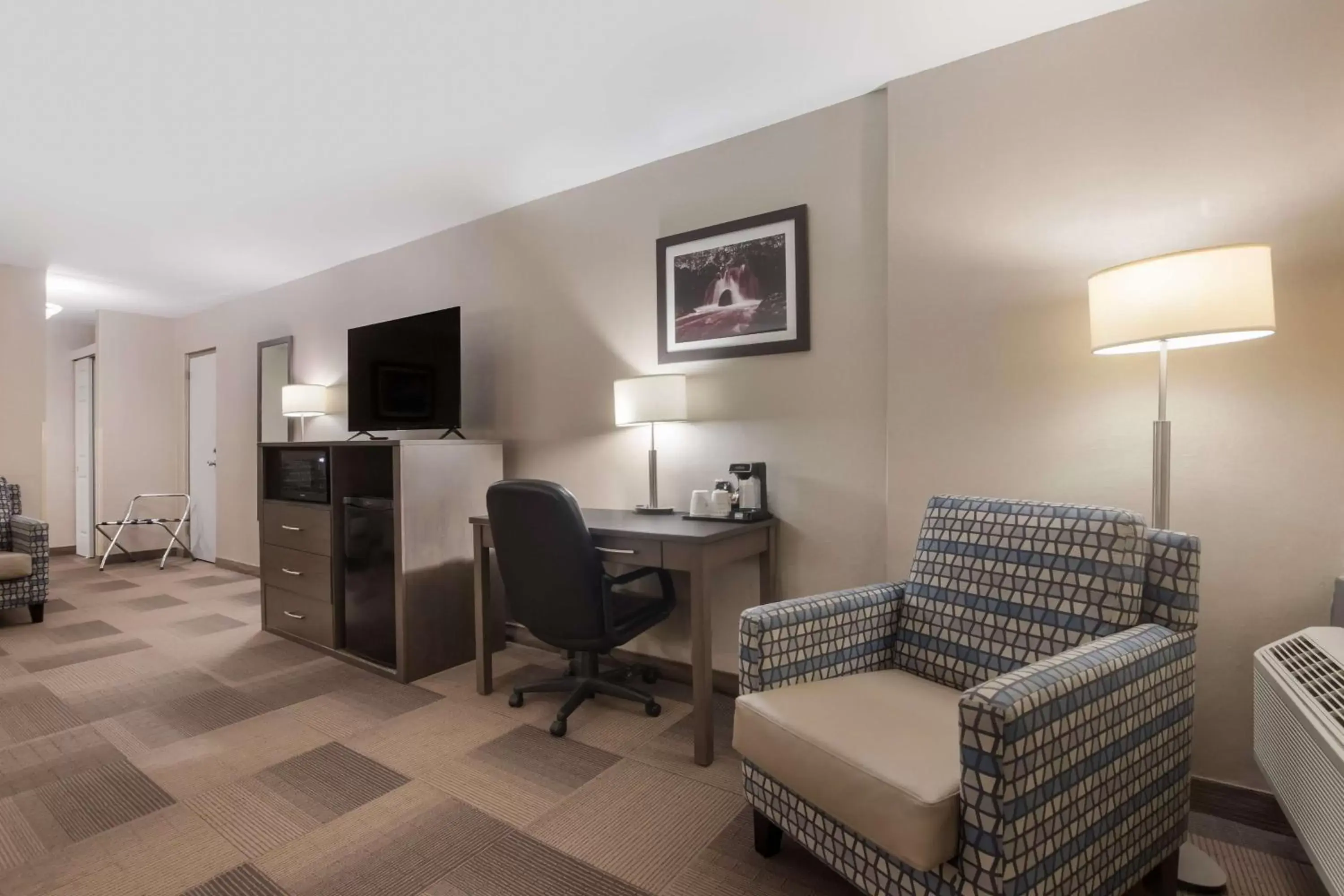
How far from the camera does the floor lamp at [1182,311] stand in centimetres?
146

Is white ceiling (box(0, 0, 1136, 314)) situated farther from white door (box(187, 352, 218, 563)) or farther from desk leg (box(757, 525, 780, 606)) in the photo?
white door (box(187, 352, 218, 563))

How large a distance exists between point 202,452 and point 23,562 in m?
2.52

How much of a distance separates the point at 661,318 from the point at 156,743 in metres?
2.56

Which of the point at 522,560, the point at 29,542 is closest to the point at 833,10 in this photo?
the point at 522,560

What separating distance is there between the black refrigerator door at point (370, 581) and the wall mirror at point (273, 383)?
86.3 inches

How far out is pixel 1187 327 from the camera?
1479 mm

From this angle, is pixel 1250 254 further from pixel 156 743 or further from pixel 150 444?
pixel 150 444

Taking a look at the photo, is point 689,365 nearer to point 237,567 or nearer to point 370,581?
point 370,581

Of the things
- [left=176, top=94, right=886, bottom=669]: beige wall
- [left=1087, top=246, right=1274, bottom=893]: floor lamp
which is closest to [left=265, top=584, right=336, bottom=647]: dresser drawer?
[left=176, top=94, right=886, bottom=669]: beige wall

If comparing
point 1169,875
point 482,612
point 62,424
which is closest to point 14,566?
point 482,612

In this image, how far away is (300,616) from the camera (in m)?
3.51

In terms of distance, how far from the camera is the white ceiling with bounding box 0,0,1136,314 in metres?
1.96

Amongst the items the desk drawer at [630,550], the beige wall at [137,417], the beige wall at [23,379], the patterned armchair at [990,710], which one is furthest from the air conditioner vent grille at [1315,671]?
the beige wall at [137,417]

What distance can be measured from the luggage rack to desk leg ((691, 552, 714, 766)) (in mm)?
5780
